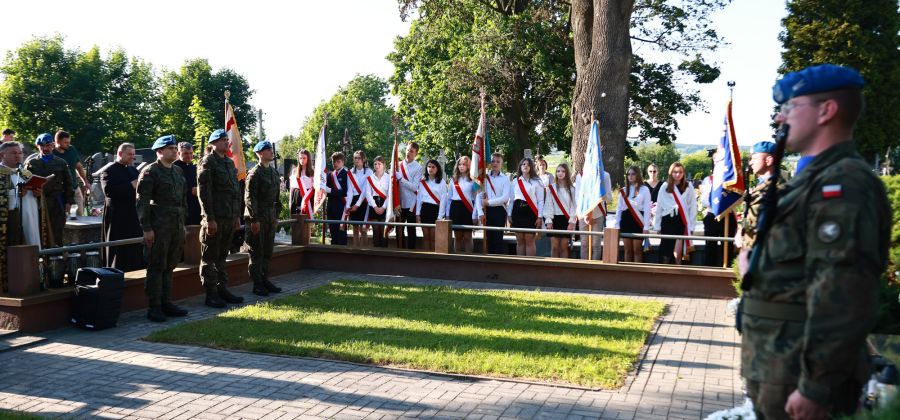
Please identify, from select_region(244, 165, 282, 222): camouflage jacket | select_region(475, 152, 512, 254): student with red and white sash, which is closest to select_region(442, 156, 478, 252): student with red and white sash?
select_region(475, 152, 512, 254): student with red and white sash

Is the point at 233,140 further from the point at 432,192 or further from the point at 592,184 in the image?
the point at 592,184

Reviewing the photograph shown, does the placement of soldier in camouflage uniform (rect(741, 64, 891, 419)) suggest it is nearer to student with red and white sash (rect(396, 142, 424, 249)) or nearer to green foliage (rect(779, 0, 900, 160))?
student with red and white sash (rect(396, 142, 424, 249))

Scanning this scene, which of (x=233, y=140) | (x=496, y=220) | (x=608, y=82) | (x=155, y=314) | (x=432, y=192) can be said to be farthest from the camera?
(x=608, y=82)

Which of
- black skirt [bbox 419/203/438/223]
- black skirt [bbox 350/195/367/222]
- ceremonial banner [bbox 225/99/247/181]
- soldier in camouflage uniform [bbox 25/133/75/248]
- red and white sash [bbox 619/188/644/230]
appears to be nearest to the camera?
soldier in camouflage uniform [bbox 25/133/75/248]

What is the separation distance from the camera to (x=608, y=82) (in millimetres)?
17469

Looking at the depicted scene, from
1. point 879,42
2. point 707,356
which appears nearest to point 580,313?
point 707,356

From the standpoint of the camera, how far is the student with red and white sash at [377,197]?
1504 cm

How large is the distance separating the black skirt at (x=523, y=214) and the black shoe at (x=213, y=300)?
18.4ft

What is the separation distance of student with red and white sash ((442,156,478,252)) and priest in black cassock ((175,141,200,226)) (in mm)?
4474

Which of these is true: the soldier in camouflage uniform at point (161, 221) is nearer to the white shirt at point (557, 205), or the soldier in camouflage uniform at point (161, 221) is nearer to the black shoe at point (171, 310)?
the black shoe at point (171, 310)

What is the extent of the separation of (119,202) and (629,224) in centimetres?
818

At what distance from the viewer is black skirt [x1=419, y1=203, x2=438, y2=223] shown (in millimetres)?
14595

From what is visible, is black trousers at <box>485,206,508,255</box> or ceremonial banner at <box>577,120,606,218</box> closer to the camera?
ceremonial banner at <box>577,120,606,218</box>

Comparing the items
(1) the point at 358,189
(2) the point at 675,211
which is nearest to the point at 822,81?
(2) the point at 675,211
